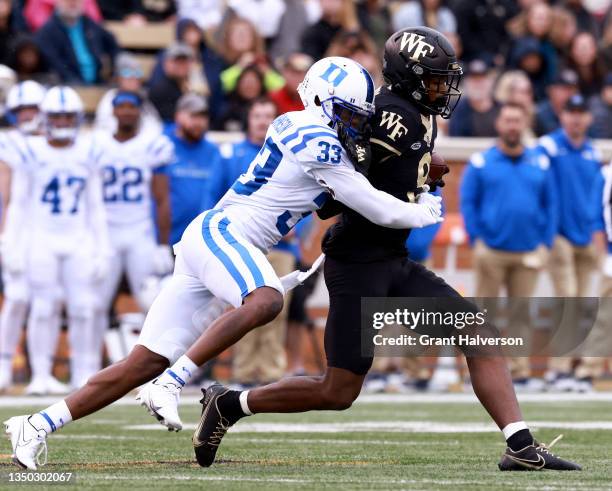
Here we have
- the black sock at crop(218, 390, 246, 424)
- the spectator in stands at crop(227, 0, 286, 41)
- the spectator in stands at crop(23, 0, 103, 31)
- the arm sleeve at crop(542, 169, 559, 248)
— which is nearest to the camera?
the black sock at crop(218, 390, 246, 424)

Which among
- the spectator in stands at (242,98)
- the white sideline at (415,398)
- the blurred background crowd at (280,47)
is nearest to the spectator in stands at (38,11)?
the blurred background crowd at (280,47)

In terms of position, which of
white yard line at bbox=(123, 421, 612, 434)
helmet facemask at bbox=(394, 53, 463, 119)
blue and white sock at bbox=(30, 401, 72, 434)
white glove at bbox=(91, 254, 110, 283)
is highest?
helmet facemask at bbox=(394, 53, 463, 119)

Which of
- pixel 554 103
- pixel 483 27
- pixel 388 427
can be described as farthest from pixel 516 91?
pixel 388 427

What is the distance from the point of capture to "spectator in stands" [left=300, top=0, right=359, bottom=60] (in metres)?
13.5

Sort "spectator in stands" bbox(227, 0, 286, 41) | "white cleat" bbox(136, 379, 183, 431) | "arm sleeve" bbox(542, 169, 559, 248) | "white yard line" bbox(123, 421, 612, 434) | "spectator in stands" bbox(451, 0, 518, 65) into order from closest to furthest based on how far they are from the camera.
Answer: "white cleat" bbox(136, 379, 183, 431), "white yard line" bbox(123, 421, 612, 434), "arm sleeve" bbox(542, 169, 559, 248), "spectator in stands" bbox(227, 0, 286, 41), "spectator in stands" bbox(451, 0, 518, 65)

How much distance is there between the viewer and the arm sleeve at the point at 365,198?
18.0 feet

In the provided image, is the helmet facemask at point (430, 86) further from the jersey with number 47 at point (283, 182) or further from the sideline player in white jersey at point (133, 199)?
the sideline player in white jersey at point (133, 199)

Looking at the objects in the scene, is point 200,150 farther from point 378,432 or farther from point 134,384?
point 134,384

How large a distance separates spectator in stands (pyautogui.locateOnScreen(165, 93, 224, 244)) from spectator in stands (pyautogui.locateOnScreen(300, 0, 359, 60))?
2637 mm

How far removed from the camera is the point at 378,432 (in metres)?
7.51

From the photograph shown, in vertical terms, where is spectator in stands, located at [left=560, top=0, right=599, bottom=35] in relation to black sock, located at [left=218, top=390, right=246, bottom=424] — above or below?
above

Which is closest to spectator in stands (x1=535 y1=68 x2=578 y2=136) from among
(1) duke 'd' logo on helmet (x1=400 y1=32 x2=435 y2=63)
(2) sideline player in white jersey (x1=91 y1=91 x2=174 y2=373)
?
(2) sideline player in white jersey (x1=91 y1=91 x2=174 y2=373)

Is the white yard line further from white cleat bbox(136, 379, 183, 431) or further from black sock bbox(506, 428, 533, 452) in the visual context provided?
white cleat bbox(136, 379, 183, 431)

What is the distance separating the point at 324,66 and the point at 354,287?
32.4 inches
